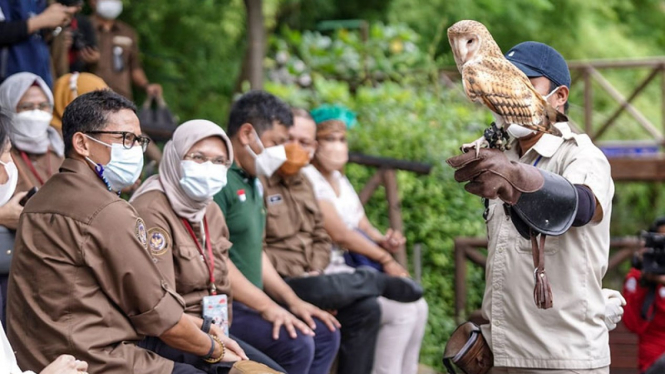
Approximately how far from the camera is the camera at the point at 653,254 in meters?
5.52

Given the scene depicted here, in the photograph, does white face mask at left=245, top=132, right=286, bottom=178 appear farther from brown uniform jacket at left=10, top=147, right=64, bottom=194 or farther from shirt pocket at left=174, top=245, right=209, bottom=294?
shirt pocket at left=174, top=245, right=209, bottom=294

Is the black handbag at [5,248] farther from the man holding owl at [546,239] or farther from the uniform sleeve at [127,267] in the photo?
the man holding owl at [546,239]

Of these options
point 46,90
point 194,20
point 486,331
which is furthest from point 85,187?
point 194,20

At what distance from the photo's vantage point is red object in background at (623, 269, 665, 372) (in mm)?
5805

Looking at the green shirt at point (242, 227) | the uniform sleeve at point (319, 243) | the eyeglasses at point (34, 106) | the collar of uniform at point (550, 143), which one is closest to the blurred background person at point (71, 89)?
the eyeglasses at point (34, 106)

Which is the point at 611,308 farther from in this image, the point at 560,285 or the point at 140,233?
the point at 140,233

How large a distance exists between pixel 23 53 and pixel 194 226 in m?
2.41

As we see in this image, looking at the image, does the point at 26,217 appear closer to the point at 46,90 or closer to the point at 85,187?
the point at 85,187

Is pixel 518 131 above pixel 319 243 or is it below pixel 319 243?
above

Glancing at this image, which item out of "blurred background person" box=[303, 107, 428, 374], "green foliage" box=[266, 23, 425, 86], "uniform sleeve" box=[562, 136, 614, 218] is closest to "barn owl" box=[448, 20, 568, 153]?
"uniform sleeve" box=[562, 136, 614, 218]

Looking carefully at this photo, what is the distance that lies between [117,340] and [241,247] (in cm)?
160

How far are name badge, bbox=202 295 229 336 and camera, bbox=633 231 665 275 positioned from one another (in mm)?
2431

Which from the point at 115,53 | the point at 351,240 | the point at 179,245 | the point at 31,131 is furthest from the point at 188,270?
the point at 115,53

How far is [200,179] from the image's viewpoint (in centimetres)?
454
